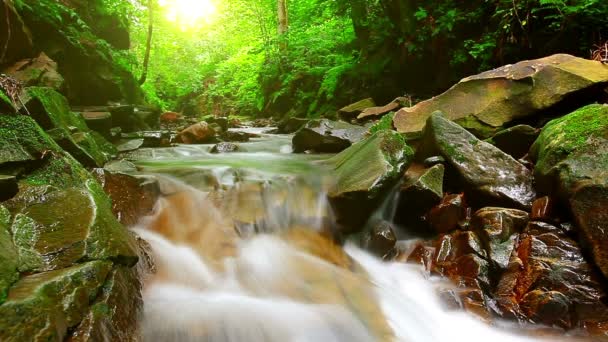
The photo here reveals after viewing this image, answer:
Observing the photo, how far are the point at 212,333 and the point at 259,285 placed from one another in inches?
33.3

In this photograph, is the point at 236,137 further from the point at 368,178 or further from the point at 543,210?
the point at 543,210

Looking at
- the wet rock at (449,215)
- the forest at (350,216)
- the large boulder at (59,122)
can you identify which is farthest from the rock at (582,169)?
the large boulder at (59,122)

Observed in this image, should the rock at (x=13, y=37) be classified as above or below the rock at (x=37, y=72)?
above

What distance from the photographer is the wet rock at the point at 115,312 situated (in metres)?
1.90

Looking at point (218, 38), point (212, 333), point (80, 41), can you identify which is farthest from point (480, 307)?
point (218, 38)

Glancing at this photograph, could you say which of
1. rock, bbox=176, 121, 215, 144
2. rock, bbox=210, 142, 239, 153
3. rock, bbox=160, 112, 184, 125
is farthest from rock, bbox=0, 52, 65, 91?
rock, bbox=160, 112, 184, 125

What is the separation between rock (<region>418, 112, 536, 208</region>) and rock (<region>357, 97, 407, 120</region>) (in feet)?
12.9

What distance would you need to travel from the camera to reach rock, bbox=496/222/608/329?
2973 millimetres

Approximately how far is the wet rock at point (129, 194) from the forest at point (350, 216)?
20 mm

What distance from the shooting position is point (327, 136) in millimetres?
7461

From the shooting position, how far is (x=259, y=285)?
3.54 metres

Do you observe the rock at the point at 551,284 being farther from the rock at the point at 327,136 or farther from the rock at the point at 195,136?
the rock at the point at 195,136

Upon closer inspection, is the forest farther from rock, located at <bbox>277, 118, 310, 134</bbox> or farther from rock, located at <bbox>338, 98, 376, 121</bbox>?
rock, located at <bbox>277, 118, 310, 134</bbox>

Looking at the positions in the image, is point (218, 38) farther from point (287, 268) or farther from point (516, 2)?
point (287, 268)
